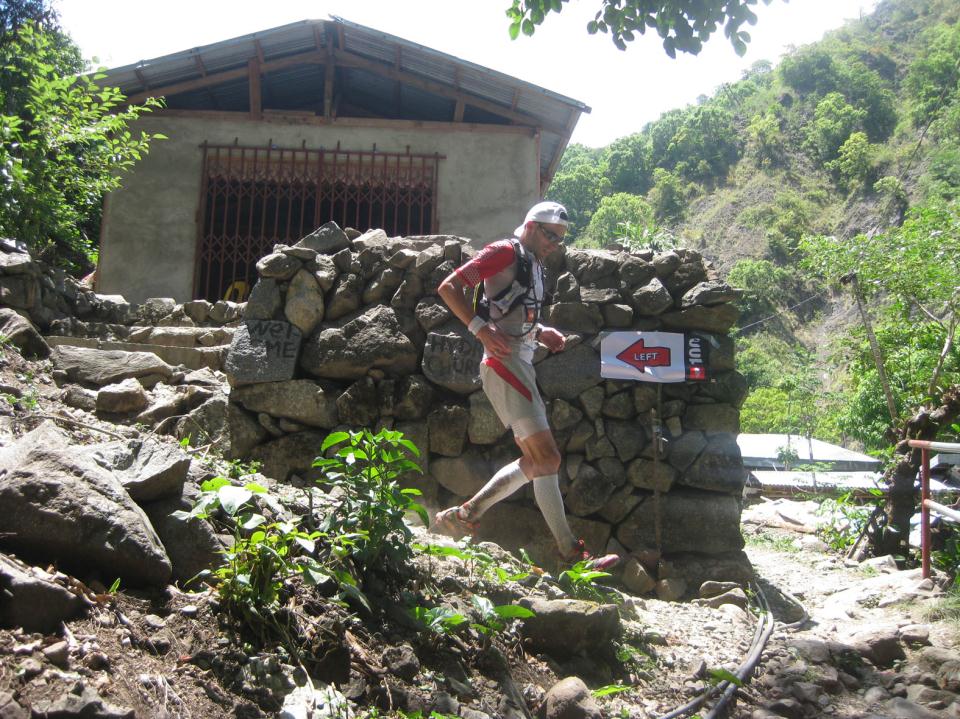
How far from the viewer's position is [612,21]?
532 centimetres

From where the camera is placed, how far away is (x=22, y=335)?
6152 millimetres

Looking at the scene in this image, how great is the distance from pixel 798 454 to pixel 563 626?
21.0 metres

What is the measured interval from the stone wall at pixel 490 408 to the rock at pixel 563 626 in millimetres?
2275

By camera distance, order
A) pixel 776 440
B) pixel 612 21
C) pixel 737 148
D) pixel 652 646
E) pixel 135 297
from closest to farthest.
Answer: pixel 652 646 → pixel 612 21 → pixel 135 297 → pixel 776 440 → pixel 737 148

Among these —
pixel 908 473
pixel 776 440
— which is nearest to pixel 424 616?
pixel 908 473

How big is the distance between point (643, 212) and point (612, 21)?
64.8 meters

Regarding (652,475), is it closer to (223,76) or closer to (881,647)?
(881,647)

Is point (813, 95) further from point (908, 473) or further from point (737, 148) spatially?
point (908, 473)

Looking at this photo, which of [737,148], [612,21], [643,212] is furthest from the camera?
[737,148]

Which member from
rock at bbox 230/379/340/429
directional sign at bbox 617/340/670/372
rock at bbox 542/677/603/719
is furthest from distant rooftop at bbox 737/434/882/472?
rock at bbox 542/677/603/719

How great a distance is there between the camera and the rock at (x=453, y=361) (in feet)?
19.3

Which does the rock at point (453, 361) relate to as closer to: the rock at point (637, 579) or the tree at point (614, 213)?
the rock at point (637, 579)

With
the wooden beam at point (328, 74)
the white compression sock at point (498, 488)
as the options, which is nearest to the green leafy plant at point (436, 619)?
the white compression sock at point (498, 488)

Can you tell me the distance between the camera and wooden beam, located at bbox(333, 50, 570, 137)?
10423mm
